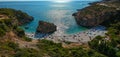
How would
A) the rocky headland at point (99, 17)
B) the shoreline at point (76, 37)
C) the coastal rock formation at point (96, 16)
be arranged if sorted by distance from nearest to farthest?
the shoreline at point (76, 37)
the rocky headland at point (99, 17)
the coastal rock formation at point (96, 16)

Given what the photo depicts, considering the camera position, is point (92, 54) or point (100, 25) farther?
point (100, 25)

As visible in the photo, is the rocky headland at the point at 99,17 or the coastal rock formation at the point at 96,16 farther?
the coastal rock formation at the point at 96,16

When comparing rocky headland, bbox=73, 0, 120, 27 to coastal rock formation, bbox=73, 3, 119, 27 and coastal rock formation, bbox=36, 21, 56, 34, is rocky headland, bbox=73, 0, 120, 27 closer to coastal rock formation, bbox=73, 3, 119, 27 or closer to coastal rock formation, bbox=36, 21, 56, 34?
coastal rock formation, bbox=73, 3, 119, 27

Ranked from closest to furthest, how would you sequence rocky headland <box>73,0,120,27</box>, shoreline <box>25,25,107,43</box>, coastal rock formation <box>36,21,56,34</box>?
shoreline <box>25,25,107,43</box>, coastal rock formation <box>36,21,56,34</box>, rocky headland <box>73,0,120,27</box>

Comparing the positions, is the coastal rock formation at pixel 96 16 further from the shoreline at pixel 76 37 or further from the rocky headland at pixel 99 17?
the shoreline at pixel 76 37

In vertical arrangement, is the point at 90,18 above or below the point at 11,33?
below

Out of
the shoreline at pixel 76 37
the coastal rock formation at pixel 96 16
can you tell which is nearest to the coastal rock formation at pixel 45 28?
the shoreline at pixel 76 37

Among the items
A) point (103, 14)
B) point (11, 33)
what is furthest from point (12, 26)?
point (103, 14)

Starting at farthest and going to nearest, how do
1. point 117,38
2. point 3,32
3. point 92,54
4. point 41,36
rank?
point 41,36 → point 117,38 → point 3,32 → point 92,54

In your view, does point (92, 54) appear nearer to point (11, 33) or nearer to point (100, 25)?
point (11, 33)

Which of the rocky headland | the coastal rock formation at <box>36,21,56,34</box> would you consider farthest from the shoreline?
the rocky headland

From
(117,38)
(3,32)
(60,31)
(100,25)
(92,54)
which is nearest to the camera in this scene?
(92,54)
